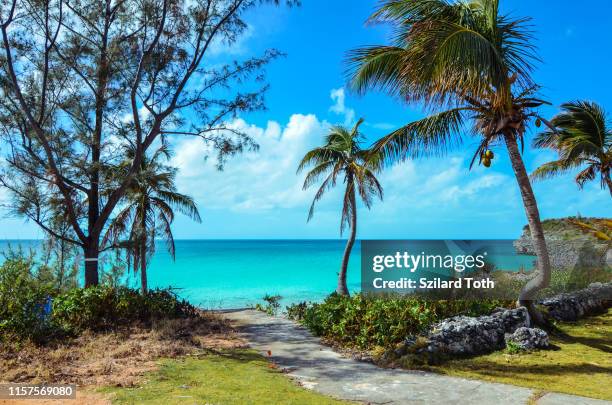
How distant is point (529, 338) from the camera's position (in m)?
8.37

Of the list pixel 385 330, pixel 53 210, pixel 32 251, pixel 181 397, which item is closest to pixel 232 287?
pixel 53 210

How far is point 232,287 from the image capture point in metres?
41.3

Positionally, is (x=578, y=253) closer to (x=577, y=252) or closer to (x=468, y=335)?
(x=577, y=252)

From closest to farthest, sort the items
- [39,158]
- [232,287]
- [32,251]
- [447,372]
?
[447,372], [32,251], [39,158], [232,287]

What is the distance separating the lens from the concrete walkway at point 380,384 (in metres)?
5.70

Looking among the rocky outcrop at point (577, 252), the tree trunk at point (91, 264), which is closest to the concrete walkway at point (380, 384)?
the tree trunk at point (91, 264)

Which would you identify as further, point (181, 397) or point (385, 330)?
point (385, 330)

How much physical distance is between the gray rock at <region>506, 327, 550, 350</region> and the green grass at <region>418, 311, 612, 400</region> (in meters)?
0.16

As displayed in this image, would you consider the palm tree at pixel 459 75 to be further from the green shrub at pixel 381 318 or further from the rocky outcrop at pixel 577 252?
the rocky outcrop at pixel 577 252

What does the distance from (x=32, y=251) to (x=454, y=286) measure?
1106 cm

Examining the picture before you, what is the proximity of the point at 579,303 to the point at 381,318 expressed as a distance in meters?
6.67

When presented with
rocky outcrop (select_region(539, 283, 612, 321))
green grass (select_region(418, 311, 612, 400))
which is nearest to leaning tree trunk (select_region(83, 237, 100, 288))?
green grass (select_region(418, 311, 612, 400))

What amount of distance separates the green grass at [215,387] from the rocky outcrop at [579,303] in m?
7.84

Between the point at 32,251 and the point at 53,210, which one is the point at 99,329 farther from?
the point at 53,210
